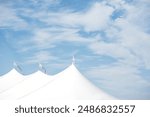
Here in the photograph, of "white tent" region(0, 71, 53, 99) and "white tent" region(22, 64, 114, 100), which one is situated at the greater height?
"white tent" region(0, 71, 53, 99)

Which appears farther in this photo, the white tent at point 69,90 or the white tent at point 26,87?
the white tent at point 26,87

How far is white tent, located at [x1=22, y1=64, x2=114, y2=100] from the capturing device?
51.5 feet

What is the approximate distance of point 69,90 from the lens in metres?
15.8

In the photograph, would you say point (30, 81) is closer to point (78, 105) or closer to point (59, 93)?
point (59, 93)

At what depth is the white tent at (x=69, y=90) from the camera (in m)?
15.7

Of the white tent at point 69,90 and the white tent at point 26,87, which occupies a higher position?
the white tent at point 26,87

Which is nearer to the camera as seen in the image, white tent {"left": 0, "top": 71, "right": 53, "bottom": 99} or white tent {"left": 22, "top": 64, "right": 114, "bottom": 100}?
white tent {"left": 22, "top": 64, "right": 114, "bottom": 100}

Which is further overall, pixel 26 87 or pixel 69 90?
A: pixel 26 87

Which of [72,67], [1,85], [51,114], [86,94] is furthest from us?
[1,85]

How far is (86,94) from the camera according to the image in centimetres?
1576

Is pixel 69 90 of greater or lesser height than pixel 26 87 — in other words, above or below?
below

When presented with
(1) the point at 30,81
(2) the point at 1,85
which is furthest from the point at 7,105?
(2) the point at 1,85

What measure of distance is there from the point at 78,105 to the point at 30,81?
1168 centimetres

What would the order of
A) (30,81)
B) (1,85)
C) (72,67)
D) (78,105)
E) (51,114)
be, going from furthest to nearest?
(1,85)
(30,81)
(72,67)
(78,105)
(51,114)
